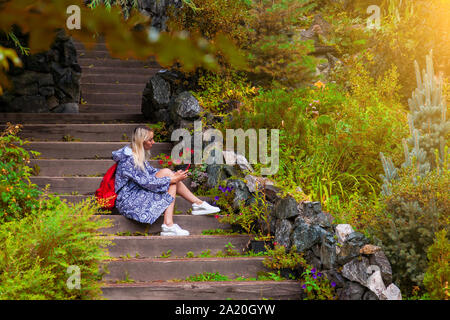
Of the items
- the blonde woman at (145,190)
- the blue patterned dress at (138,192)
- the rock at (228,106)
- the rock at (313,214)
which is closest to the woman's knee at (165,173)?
the blonde woman at (145,190)

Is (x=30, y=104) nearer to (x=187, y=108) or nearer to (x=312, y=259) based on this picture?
(x=187, y=108)

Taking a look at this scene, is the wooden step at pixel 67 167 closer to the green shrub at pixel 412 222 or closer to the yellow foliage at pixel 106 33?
the green shrub at pixel 412 222

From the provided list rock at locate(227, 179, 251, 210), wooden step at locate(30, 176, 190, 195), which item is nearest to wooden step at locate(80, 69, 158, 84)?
wooden step at locate(30, 176, 190, 195)

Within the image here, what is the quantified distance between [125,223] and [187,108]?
2.14 m

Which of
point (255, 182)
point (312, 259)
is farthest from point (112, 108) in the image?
point (312, 259)

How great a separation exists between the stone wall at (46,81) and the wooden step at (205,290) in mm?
5972

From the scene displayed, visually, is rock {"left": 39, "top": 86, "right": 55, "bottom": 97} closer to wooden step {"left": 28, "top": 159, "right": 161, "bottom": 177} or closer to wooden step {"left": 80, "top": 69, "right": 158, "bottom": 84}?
wooden step {"left": 80, "top": 69, "right": 158, "bottom": 84}

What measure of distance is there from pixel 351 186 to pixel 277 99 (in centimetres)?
165

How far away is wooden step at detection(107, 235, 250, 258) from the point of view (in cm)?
423

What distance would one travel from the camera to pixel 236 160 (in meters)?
5.07

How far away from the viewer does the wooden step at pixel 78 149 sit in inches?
245

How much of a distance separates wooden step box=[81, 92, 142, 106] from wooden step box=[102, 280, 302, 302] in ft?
19.2

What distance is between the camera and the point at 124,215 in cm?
459
